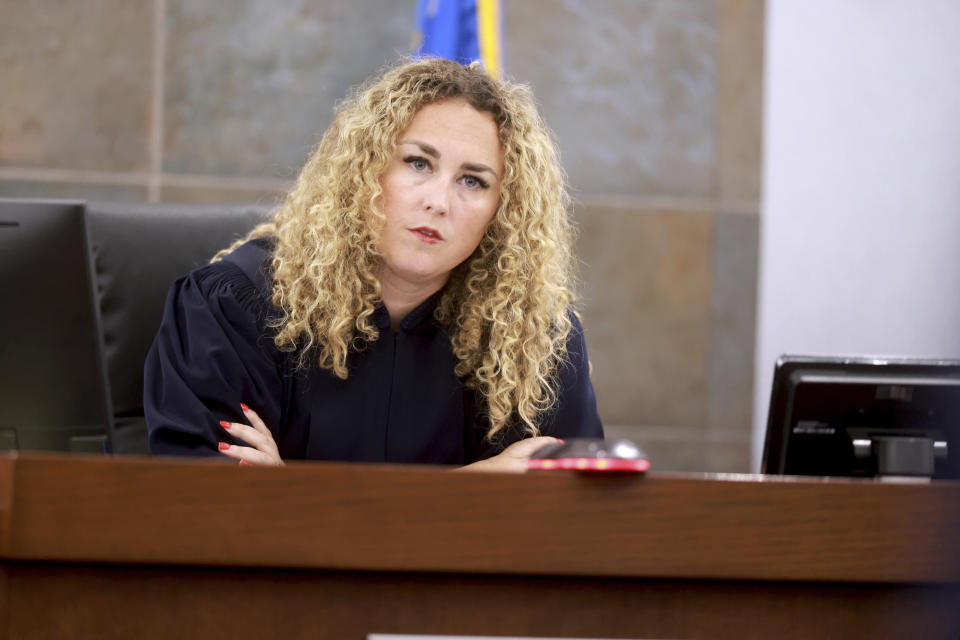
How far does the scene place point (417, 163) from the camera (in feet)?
5.16

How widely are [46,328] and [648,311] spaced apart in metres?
2.03

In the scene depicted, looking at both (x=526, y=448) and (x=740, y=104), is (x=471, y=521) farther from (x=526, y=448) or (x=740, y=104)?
(x=740, y=104)

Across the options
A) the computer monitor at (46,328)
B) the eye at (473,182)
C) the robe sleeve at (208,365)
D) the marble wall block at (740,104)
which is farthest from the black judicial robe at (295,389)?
the marble wall block at (740,104)

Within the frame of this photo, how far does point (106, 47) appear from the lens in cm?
282

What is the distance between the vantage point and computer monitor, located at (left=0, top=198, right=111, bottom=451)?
4.23 feet

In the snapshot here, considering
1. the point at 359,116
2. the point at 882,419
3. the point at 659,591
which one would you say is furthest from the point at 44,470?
the point at 359,116

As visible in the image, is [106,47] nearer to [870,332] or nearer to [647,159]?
[647,159]

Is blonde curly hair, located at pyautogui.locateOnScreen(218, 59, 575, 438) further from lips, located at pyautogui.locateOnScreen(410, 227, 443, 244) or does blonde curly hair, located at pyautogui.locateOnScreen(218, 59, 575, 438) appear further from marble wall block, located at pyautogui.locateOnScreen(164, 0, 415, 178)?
marble wall block, located at pyautogui.locateOnScreen(164, 0, 415, 178)

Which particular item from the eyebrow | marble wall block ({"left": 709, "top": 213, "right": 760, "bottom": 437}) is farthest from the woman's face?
marble wall block ({"left": 709, "top": 213, "right": 760, "bottom": 437})

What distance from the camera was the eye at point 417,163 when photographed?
1.56 metres

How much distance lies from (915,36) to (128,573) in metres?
3.06

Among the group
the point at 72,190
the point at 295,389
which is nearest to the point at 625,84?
the point at 72,190

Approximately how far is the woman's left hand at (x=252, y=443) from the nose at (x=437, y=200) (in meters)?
0.43

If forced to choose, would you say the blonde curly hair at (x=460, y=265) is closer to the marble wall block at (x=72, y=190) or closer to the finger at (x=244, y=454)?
the finger at (x=244, y=454)
